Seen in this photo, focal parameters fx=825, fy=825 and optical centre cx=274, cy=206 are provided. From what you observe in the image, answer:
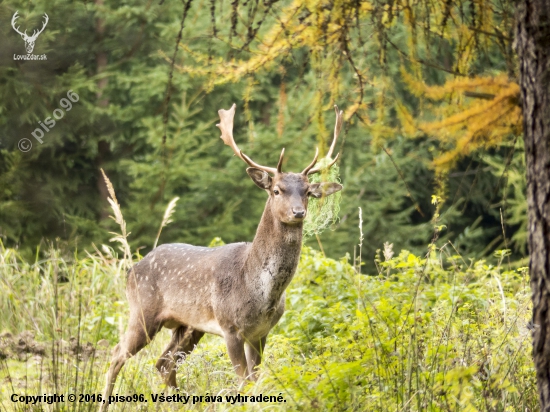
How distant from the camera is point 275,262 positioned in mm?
5496

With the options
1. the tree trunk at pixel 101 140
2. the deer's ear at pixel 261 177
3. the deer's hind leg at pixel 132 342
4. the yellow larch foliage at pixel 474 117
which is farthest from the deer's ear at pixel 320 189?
the tree trunk at pixel 101 140

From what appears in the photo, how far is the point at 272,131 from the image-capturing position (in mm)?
14758

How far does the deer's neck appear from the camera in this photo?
18.0 ft

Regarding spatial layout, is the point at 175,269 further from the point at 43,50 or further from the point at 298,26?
the point at 43,50

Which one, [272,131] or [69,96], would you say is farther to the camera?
[272,131]

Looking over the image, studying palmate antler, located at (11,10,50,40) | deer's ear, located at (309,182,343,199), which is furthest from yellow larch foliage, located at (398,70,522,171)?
palmate antler, located at (11,10,50,40)

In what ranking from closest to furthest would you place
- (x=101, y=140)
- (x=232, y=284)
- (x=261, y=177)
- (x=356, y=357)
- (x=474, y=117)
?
(x=474, y=117), (x=356, y=357), (x=232, y=284), (x=261, y=177), (x=101, y=140)

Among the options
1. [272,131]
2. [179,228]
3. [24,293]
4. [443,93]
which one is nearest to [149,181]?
[179,228]

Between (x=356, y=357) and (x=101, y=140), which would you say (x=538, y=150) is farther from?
(x=101, y=140)

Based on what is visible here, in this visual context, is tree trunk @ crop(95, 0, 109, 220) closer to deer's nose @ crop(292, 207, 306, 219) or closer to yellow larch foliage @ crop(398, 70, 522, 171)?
deer's nose @ crop(292, 207, 306, 219)

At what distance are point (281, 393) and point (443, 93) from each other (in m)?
1.75

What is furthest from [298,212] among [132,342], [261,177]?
[132,342]

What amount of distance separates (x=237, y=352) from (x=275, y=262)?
64 cm

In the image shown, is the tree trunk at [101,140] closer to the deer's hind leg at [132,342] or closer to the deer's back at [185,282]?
the deer's back at [185,282]
